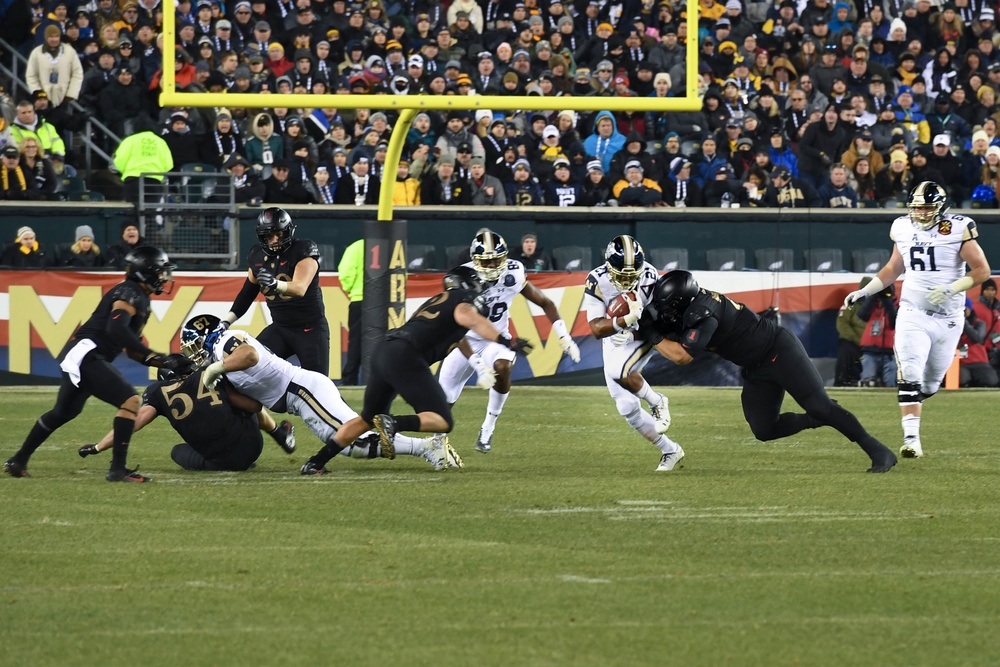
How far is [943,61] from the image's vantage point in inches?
791

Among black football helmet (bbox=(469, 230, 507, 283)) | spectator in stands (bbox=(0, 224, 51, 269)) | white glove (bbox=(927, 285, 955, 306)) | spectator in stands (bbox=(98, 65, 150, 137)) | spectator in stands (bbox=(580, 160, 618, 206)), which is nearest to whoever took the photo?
white glove (bbox=(927, 285, 955, 306))

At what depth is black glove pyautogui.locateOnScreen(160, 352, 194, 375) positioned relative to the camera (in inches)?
352

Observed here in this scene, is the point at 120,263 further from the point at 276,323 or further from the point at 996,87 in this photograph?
the point at 996,87

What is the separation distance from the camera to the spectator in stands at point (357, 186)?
17141 mm

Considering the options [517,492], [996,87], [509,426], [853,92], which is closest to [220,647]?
[517,492]

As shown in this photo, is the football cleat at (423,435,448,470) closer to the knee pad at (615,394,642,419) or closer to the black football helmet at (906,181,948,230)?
the knee pad at (615,394,642,419)

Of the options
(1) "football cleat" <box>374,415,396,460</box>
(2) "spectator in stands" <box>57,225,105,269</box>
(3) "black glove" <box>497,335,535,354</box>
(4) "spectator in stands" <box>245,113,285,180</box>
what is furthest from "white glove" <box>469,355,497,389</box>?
(4) "spectator in stands" <box>245,113,285,180</box>

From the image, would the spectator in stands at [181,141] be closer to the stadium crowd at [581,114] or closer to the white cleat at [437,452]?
the stadium crowd at [581,114]

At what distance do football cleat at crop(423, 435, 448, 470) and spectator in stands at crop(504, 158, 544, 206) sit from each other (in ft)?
27.4

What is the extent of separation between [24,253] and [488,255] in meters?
7.09

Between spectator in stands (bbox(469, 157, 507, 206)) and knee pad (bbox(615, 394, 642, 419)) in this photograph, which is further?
spectator in stands (bbox(469, 157, 507, 206))

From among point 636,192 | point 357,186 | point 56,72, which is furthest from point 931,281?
point 56,72

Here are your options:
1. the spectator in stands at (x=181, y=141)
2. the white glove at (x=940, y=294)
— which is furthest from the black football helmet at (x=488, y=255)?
the spectator in stands at (x=181, y=141)

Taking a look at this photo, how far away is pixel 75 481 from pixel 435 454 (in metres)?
2.14
